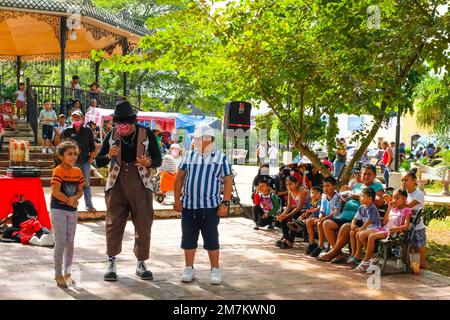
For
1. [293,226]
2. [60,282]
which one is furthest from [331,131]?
[60,282]

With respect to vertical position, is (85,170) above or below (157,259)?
above

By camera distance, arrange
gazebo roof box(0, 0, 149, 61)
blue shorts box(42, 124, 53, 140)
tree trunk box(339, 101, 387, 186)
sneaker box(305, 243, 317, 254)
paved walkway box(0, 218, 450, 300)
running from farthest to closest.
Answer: gazebo roof box(0, 0, 149, 61), blue shorts box(42, 124, 53, 140), tree trunk box(339, 101, 387, 186), sneaker box(305, 243, 317, 254), paved walkway box(0, 218, 450, 300)

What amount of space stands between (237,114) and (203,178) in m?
5.98

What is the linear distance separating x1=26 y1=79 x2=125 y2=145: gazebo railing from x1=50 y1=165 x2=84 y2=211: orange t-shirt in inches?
489

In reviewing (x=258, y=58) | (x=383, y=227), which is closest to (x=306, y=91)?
(x=258, y=58)

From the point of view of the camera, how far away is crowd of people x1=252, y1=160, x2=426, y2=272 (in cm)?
794

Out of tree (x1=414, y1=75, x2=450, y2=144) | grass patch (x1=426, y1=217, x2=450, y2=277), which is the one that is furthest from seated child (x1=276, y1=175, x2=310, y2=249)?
tree (x1=414, y1=75, x2=450, y2=144)

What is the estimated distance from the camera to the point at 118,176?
6.83 meters

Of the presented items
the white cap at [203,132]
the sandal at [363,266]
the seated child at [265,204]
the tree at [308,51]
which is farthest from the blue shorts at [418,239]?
the seated child at [265,204]

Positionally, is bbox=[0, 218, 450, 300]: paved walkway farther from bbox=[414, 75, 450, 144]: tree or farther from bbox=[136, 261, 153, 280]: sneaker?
bbox=[414, 75, 450, 144]: tree

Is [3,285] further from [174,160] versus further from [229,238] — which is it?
[174,160]

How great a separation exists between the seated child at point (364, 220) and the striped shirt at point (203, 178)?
2057mm

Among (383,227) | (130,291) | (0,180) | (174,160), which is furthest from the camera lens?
(174,160)

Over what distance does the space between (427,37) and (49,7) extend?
506 inches
